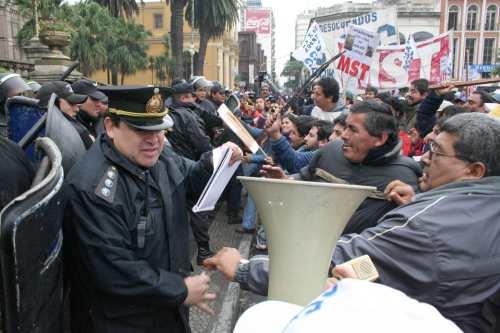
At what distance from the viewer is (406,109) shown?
646 cm

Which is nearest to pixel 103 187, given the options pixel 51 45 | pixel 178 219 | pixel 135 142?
pixel 135 142

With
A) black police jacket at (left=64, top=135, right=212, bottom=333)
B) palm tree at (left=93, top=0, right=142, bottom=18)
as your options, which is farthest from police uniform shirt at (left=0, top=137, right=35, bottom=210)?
palm tree at (left=93, top=0, right=142, bottom=18)

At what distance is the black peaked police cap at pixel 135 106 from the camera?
6.47 ft

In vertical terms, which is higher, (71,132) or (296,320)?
(71,132)

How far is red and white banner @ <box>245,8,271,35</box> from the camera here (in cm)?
13275

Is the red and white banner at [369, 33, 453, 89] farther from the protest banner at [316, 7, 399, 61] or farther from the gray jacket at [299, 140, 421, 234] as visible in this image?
the gray jacket at [299, 140, 421, 234]

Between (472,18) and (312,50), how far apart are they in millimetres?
59954

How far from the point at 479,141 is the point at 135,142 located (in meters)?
1.48

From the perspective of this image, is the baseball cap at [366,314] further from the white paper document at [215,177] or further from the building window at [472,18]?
the building window at [472,18]

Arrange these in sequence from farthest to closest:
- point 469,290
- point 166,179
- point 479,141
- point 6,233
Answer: point 166,179 < point 479,141 < point 469,290 < point 6,233

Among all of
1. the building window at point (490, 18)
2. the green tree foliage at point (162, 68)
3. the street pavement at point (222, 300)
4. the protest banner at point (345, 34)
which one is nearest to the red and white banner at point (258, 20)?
the building window at point (490, 18)

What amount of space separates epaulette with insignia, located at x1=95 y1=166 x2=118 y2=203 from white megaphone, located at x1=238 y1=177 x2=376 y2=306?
2.13 ft

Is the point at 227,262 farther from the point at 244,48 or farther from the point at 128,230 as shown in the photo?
the point at 244,48

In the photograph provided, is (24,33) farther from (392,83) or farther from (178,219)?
(178,219)
